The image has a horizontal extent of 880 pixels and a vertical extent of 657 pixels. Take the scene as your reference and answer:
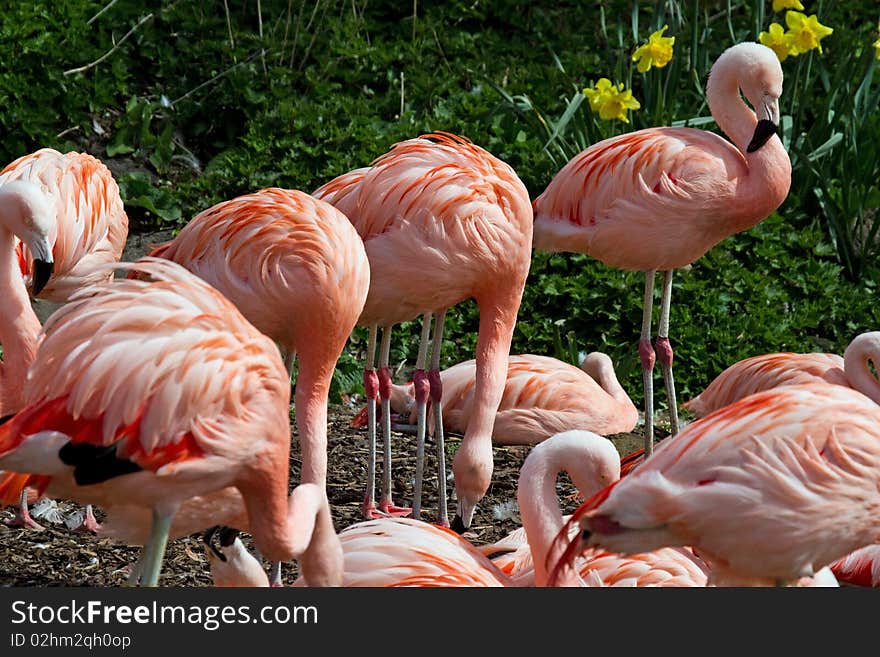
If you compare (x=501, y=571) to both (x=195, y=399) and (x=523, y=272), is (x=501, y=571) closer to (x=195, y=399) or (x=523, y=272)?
(x=195, y=399)

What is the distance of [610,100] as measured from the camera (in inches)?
240

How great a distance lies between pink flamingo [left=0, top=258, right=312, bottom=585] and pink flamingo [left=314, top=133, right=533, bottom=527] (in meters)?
1.37

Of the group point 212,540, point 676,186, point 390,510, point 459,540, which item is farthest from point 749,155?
point 212,540

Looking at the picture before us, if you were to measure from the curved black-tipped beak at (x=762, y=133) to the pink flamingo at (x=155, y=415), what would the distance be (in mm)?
2468

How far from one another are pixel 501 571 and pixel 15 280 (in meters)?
1.94

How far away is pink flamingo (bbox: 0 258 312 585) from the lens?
125 inches

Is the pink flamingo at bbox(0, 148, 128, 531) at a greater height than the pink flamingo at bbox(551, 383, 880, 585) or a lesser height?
lesser

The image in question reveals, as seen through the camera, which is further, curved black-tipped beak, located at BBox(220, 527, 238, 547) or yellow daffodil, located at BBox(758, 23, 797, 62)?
yellow daffodil, located at BBox(758, 23, 797, 62)

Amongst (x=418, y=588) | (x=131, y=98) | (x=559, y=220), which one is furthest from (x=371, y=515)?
(x=131, y=98)

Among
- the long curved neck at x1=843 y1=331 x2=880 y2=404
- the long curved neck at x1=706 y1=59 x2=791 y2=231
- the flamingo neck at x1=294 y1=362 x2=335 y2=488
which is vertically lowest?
the long curved neck at x1=843 y1=331 x2=880 y2=404

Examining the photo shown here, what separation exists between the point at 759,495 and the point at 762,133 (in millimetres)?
2384

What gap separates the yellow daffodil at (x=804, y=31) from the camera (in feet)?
19.9

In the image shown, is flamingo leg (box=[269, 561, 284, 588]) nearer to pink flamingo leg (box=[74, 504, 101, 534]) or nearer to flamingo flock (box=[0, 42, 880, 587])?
flamingo flock (box=[0, 42, 880, 587])

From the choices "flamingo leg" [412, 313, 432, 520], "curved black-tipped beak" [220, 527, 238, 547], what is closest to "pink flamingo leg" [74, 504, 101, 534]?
"flamingo leg" [412, 313, 432, 520]
